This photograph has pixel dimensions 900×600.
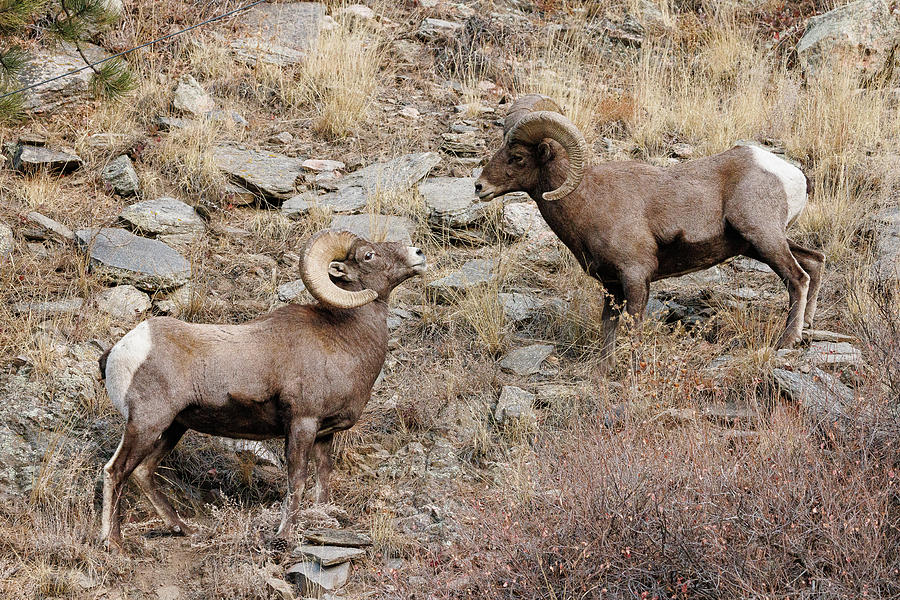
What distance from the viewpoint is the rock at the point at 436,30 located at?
14.3m

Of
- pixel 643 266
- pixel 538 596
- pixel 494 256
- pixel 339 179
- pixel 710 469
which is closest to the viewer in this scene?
pixel 538 596

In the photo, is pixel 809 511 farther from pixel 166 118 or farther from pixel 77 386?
pixel 166 118

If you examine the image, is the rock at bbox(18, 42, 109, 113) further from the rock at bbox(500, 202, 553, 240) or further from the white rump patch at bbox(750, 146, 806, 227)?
the white rump patch at bbox(750, 146, 806, 227)

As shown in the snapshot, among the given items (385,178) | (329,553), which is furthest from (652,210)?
(385,178)

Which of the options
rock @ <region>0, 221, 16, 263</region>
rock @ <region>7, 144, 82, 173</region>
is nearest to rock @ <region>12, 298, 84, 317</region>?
rock @ <region>0, 221, 16, 263</region>

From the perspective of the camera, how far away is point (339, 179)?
36.7 ft

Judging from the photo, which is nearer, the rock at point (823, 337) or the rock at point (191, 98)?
the rock at point (823, 337)

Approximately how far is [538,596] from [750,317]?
13.3 ft

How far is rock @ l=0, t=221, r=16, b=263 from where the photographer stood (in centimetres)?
903

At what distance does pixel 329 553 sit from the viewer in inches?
241

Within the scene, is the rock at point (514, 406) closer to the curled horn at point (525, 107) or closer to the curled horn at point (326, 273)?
the curled horn at point (326, 273)

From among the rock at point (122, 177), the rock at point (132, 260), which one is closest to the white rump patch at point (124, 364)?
the rock at point (132, 260)

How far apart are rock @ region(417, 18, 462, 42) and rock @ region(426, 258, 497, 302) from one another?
5679 mm

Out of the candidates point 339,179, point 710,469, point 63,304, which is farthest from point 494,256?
point 710,469
